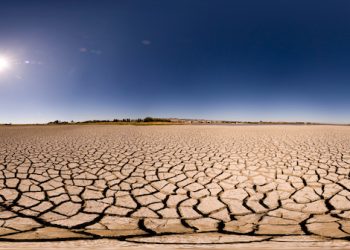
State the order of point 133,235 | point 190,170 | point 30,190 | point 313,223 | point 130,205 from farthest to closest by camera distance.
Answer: point 190,170, point 30,190, point 130,205, point 313,223, point 133,235

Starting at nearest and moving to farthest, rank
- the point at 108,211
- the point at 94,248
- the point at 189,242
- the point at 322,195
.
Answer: the point at 94,248
the point at 189,242
the point at 108,211
the point at 322,195

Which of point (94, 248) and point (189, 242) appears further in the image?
point (189, 242)

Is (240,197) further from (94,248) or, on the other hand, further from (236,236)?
(94,248)

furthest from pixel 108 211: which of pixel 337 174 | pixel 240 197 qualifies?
pixel 337 174

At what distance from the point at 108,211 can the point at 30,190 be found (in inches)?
48.4

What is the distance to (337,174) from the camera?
3443 millimetres

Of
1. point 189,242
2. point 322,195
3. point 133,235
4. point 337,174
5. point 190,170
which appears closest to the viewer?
point 189,242

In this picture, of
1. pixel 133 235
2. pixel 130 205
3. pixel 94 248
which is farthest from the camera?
pixel 130 205

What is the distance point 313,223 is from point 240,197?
0.81 meters

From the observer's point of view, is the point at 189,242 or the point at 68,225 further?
the point at 68,225

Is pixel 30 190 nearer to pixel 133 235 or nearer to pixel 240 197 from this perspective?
pixel 133 235

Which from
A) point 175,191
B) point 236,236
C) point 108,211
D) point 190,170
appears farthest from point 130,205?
point 190,170

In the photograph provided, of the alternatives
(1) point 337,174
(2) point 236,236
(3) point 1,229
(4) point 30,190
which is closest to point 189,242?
(2) point 236,236

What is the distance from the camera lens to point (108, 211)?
7.35 feet
